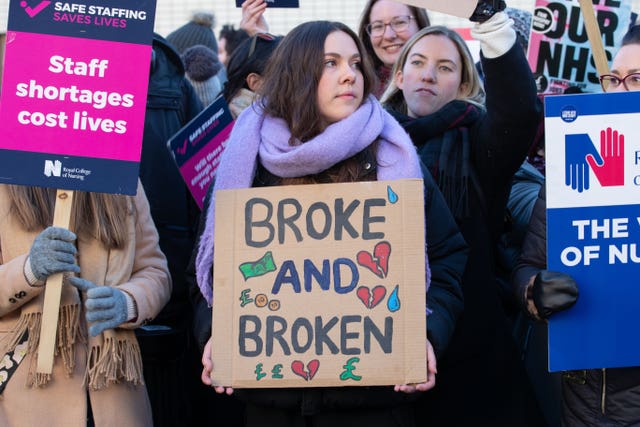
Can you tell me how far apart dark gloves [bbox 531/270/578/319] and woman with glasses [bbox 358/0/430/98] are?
1.69 meters

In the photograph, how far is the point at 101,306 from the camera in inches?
130

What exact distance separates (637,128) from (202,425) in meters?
2.34

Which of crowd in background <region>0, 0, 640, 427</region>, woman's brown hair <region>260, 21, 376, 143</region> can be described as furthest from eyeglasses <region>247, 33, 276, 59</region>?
woman's brown hair <region>260, 21, 376, 143</region>

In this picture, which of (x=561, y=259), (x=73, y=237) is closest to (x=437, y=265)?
(x=561, y=259)

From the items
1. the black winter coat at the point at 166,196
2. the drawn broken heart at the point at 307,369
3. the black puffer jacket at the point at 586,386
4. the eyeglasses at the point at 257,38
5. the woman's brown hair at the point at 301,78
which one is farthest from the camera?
the eyeglasses at the point at 257,38

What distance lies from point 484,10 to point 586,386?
49.2 inches

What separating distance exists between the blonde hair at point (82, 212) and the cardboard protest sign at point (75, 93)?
0.42ft

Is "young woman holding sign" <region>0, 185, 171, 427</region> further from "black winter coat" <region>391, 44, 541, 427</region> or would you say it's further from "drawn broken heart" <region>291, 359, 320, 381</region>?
"black winter coat" <region>391, 44, 541, 427</region>

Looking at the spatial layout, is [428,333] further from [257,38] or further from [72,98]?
[257,38]

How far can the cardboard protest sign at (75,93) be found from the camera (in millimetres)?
3369

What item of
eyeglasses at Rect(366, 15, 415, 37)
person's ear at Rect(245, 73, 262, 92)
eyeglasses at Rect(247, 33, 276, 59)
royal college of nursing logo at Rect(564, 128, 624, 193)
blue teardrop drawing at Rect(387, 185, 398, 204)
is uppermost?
eyeglasses at Rect(366, 15, 415, 37)

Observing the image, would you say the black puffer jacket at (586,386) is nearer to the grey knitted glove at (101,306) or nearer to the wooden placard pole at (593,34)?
Answer: the wooden placard pole at (593,34)

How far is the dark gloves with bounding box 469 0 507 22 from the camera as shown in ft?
11.5

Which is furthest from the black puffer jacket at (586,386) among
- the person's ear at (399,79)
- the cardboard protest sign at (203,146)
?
the cardboard protest sign at (203,146)
